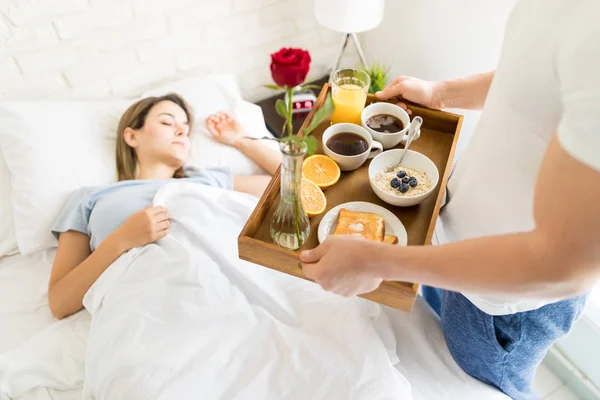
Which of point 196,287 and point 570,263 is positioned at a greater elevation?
point 570,263

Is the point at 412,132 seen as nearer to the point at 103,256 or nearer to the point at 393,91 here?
the point at 393,91

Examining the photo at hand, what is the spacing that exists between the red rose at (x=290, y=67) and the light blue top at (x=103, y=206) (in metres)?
0.88

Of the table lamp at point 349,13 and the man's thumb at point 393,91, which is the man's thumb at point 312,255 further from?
the table lamp at point 349,13

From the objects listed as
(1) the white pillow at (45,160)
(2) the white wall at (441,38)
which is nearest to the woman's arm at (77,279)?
(1) the white pillow at (45,160)

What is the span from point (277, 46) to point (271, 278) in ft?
3.62

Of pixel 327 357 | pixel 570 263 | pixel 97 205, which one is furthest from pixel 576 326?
pixel 97 205

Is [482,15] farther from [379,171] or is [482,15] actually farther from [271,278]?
[271,278]

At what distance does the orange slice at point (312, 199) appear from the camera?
949mm

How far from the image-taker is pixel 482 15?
1.55 metres

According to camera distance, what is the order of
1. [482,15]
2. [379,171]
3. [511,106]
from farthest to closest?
[482,15]
[379,171]
[511,106]

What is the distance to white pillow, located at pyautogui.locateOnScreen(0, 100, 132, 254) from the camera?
145cm

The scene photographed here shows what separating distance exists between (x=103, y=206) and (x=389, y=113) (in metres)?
0.84

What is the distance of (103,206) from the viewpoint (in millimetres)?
1396

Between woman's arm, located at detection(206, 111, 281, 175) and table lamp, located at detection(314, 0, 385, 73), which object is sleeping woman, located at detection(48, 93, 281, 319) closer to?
woman's arm, located at detection(206, 111, 281, 175)
